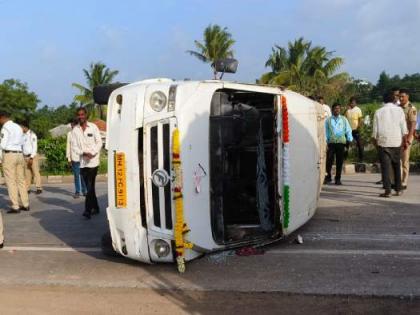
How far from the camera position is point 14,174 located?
9.20 metres

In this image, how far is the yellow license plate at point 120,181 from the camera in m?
5.05

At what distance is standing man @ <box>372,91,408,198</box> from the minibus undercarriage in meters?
3.58

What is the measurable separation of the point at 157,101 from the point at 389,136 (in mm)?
5110

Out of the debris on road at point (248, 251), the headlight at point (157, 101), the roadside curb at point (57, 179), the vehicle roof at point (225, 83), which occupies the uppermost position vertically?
the vehicle roof at point (225, 83)

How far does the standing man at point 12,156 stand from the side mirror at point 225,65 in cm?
483

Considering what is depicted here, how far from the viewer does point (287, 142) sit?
5559 millimetres

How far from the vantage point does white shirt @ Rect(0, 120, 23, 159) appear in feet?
29.5

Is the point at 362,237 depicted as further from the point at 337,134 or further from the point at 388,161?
the point at 337,134

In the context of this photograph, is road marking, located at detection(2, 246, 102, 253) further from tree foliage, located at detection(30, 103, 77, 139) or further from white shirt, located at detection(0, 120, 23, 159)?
tree foliage, located at detection(30, 103, 77, 139)

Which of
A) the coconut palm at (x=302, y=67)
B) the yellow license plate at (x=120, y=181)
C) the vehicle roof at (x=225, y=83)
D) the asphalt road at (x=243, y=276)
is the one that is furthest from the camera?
the coconut palm at (x=302, y=67)

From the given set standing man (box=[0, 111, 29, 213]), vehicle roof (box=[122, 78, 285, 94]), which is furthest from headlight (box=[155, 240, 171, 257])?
standing man (box=[0, 111, 29, 213])

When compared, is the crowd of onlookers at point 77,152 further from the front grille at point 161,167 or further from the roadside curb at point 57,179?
the roadside curb at point 57,179

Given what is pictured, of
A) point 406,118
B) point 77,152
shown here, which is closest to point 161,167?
point 77,152

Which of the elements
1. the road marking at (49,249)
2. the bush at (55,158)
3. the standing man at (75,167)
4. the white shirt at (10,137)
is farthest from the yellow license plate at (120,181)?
the bush at (55,158)
